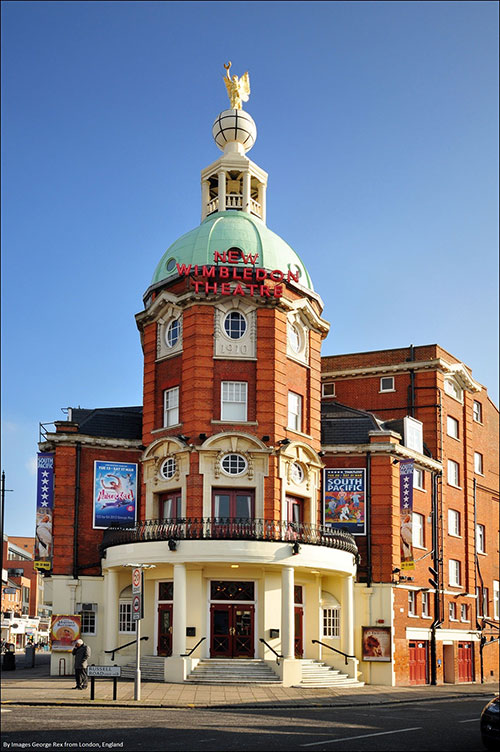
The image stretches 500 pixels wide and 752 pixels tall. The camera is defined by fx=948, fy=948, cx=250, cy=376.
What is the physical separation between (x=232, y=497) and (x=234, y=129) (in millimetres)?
20079

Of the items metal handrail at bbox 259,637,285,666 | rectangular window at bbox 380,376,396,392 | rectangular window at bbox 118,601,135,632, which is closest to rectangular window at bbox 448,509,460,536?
rectangular window at bbox 380,376,396,392

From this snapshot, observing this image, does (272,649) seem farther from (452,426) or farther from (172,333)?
(452,426)

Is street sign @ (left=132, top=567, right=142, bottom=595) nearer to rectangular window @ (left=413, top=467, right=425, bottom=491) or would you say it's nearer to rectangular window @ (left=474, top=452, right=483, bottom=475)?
rectangular window @ (left=413, top=467, right=425, bottom=491)

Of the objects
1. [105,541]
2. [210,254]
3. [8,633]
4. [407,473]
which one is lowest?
[8,633]

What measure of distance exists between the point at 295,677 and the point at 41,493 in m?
14.1

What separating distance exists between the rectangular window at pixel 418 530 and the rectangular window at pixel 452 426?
6822 millimetres

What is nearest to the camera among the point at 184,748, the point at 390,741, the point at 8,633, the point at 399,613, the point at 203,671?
the point at 184,748

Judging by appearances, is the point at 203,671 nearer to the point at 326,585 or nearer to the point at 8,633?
the point at 326,585

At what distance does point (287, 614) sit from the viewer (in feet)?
121

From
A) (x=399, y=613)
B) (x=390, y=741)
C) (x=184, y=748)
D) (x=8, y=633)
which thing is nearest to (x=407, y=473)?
(x=399, y=613)

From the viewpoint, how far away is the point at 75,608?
4153 cm

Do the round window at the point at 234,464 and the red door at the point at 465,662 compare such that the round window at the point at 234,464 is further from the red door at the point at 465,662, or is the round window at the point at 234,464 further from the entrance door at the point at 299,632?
the red door at the point at 465,662

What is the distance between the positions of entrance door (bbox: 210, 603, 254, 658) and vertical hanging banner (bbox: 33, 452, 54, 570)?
8.40 meters

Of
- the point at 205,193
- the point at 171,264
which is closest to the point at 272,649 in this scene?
the point at 171,264
